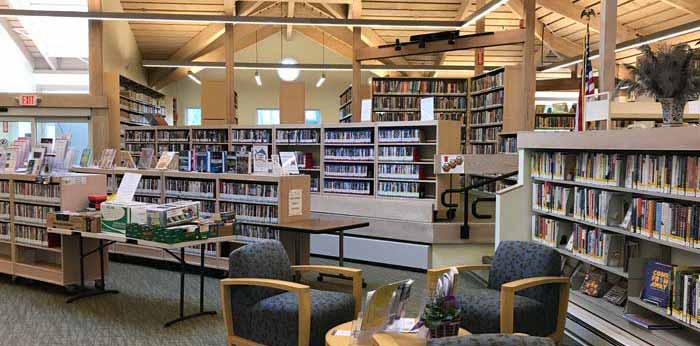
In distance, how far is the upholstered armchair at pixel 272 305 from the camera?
12.0 feet

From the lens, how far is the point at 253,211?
6.73 meters

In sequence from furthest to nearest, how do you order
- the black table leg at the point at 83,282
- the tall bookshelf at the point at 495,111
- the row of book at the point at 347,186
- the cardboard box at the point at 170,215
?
the tall bookshelf at the point at 495,111 → the row of book at the point at 347,186 → the black table leg at the point at 83,282 → the cardboard box at the point at 170,215

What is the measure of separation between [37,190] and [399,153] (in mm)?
4386

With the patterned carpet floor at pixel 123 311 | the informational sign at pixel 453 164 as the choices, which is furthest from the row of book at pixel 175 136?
the informational sign at pixel 453 164

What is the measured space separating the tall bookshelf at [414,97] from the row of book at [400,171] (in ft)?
13.2

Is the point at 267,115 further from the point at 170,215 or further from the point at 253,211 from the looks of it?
the point at 170,215

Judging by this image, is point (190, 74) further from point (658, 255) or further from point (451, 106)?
point (658, 255)

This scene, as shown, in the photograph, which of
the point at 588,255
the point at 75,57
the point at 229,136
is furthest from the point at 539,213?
the point at 75,57

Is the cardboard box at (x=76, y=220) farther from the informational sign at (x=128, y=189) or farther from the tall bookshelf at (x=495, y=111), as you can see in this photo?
the tall bookshelf at (x=495, y=111)

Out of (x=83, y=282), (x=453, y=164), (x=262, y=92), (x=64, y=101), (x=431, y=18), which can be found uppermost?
(x=431, y=18)

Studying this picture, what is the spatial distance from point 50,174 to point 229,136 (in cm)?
455

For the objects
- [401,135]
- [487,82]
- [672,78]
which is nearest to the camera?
[672,78]

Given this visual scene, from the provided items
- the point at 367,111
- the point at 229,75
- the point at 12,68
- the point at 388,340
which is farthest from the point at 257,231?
the point at 12,68

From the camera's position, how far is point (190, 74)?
17141mm
